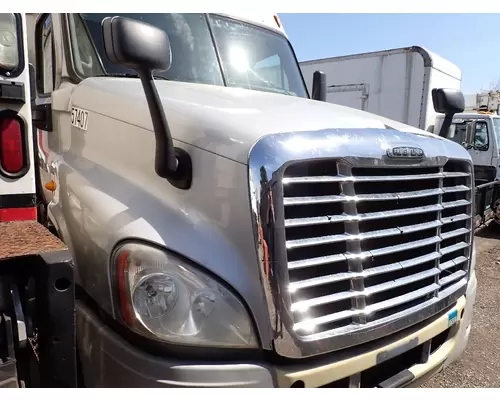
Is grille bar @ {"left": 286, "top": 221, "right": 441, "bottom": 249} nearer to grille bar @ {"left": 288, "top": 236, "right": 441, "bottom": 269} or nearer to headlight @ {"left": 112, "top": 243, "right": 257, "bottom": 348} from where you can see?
grille bar @ {"left": 288, "top": 236, "right": 441, "bottom": 269}

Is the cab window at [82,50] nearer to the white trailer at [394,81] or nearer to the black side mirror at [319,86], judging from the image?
the black side mirror at [319,86]

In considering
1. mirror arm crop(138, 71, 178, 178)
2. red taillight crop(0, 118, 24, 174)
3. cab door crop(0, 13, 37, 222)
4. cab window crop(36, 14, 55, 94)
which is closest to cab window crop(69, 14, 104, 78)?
cab window crop(36, 14, 55, 94)

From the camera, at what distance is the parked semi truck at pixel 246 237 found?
1804mm

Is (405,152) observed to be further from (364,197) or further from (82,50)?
(82,50)

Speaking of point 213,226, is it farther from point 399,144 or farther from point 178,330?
point 399,144

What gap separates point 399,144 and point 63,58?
85.3 inches

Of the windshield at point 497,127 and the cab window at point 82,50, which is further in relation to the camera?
the windshield at point 497,127

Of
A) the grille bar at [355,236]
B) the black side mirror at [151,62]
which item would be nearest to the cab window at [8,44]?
the black side mirror at [151,62]

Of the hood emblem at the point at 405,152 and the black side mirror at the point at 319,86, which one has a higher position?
the black side mirror at the point at 319,86

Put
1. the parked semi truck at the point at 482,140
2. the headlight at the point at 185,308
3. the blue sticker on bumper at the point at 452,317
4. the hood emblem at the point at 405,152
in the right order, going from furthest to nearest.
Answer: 1. the parked semi truck at the point at 482,140
2. the blue sticker on bumper at the point at 452,317
3. the hood emblem at the point at 405,152
4. the headlight at the point at 185,308

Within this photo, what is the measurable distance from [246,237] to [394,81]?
9.82m

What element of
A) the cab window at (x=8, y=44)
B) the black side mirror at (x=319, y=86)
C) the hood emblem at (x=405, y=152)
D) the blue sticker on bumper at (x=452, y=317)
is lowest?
the blue sticker on bumper at (x=452, y=317)

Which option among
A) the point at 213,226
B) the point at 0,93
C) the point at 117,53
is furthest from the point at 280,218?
the point at 0,93

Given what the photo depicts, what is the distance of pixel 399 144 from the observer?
2148 mm
